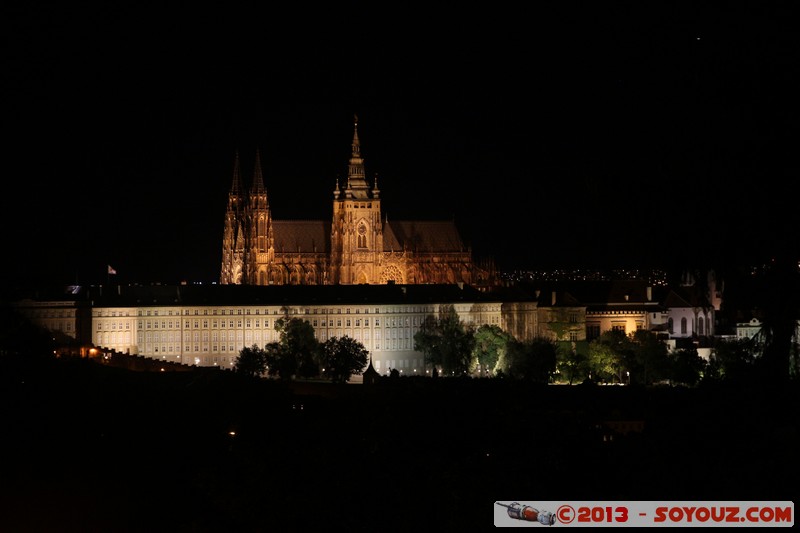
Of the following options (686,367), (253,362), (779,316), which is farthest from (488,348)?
(779,316)

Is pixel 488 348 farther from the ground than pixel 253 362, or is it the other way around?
pixel 488 348

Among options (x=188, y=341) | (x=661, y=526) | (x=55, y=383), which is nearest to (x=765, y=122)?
(x=661, y=526)

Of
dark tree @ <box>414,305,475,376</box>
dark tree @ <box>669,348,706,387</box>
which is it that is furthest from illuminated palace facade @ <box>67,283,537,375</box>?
dark tree @ <box>669,348,706,387</box>

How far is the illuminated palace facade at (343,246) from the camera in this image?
408 feet

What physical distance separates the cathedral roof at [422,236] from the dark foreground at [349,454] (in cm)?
6786

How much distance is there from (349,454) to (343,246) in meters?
100

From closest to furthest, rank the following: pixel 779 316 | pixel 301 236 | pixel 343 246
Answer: pixel 779 316 → pixel 343 246 → pixel 301 236

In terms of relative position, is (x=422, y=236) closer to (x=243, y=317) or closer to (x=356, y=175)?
(x=356, y=175)

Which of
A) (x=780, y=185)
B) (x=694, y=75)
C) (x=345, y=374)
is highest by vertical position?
(x=694, y=75)

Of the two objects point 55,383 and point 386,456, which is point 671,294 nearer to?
point 55,383

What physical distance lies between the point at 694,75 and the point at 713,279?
145 cm

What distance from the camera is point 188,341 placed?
109000 millimetres

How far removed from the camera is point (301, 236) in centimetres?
12912

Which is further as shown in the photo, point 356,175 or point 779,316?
point 356,175
